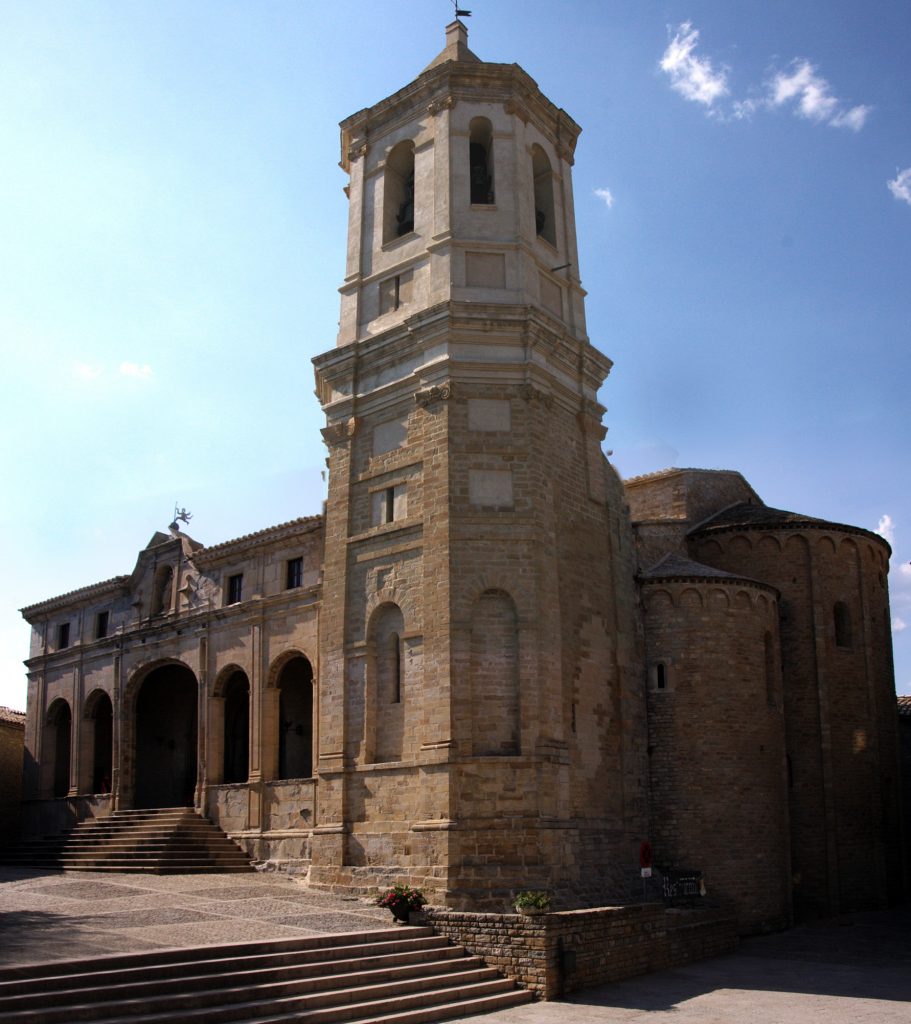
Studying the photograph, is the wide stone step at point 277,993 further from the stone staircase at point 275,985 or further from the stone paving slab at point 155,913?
the stone paving slab at point 155,913

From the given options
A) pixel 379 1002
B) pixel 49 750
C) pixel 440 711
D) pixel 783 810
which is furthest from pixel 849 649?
pixel 49 750

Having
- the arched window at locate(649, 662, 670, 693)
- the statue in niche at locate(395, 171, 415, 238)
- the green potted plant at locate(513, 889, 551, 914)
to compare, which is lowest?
the green potted plant at locate(513, 889, 551, 914)

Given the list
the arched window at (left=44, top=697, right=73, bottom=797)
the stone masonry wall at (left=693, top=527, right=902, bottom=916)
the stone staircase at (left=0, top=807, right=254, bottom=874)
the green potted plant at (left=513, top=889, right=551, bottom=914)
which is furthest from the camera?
the arched window at (left=44, top=697, right=73, bottom=797)

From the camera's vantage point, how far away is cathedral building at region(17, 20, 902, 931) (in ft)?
66.7

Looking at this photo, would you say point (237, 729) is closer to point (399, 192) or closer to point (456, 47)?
point (399, 192)

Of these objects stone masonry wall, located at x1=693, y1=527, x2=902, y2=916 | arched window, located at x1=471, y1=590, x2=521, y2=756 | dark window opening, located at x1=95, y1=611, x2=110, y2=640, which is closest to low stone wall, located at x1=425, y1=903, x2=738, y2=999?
arched window, located at x1=471, y1=590, x2=521, y2=756

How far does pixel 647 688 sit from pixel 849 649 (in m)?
6.95

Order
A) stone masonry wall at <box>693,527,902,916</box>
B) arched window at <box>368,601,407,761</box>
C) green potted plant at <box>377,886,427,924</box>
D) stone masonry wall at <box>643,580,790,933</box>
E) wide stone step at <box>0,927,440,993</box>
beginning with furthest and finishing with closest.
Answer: stone masonry wall at <box>693,527,902,916</box> < stone masonry wall at <box>643,580,790,933</box> < arched window at <box>368,601,407,761</box> < green potted plant at <box>377,886,427,924</box> < wide stone step at <box>0,927,440,993</box>

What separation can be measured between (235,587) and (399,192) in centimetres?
1146

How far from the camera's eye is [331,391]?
24.7m

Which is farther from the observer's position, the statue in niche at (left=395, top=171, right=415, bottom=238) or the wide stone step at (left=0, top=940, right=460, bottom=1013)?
the statue in niche at (left=395, top=171, right=415, bottom=238)

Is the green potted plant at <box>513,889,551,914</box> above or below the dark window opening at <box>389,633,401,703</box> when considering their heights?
below

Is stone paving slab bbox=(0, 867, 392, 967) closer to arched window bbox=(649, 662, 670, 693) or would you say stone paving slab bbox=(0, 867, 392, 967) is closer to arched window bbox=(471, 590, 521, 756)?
arched window bbox=(471, 590, 521, 756)

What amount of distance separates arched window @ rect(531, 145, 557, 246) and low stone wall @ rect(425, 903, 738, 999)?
50.1 ft
